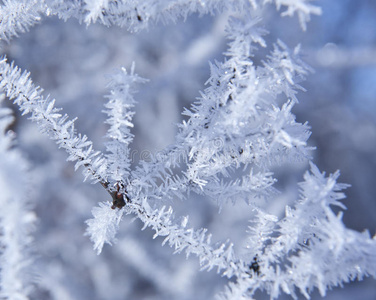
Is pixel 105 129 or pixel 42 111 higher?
pixel 105 129

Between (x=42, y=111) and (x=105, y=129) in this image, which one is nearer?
(x=42, y=111)

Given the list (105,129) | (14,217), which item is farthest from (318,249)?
(105,129)

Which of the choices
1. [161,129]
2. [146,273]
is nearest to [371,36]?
[161,129]

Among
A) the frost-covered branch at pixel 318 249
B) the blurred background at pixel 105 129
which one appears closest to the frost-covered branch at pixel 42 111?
the frost-covered branch at pixel 318 249

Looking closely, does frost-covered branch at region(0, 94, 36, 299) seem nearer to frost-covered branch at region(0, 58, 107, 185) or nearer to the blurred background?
frost-covered branch at region(0, 58, 107, 185)

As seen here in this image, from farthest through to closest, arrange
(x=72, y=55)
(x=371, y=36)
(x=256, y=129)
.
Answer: (x=371, y=36), (x=72, y=55), (x=256, y=129)

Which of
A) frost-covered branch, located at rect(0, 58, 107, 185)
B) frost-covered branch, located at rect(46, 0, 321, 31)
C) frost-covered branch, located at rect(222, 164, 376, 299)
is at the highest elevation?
frost-covered branch, located at rect(46, 0, 321, 31)

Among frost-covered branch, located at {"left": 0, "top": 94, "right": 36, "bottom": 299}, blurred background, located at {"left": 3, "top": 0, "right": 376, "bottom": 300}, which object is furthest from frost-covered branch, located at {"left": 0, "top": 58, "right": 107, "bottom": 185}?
blurred background, located at {"left": 3, "top": 0, "right": 376, "bottom": 300}

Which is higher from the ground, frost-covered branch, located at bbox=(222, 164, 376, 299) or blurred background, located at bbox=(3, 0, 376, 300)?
blurred background, located at bbox=(3, 0, 376, 300)

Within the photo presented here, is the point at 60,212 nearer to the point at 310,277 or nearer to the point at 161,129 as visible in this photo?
the point at 161,129

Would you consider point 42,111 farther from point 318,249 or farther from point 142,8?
point 318,249

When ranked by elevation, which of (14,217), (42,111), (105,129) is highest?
(105,129)
